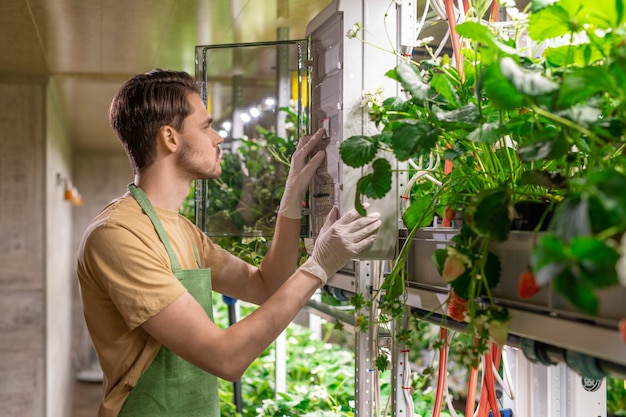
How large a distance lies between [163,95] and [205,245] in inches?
19.6

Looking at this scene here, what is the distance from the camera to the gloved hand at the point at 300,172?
75.4 inches

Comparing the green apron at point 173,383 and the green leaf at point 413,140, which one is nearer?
the green leaf at point 413,140

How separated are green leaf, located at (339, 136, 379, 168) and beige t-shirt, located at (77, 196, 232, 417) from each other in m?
0.57

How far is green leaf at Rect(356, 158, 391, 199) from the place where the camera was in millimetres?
1372

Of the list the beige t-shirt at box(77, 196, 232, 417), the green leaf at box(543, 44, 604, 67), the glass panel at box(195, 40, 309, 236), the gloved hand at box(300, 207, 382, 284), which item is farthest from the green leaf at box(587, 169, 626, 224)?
the glass panel at box(195, 40, 309, 236)

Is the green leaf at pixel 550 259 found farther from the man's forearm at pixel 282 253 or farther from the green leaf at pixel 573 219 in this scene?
the man's forearm at pixel 282 253

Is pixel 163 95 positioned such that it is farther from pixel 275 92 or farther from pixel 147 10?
pixel 275 92

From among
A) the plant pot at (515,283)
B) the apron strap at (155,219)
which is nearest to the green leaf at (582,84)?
the plant pot at (515,283)

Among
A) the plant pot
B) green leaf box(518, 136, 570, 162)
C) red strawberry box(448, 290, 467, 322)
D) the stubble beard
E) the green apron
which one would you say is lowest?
the green apron

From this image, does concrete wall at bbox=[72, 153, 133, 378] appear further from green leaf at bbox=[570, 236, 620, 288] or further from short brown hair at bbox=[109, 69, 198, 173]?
green leaf at bbox=[570, 236, 620, 288]

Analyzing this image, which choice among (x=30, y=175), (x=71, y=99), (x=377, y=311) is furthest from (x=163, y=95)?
(x=71, y=99)

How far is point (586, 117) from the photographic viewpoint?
95cm

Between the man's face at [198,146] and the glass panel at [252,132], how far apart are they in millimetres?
292

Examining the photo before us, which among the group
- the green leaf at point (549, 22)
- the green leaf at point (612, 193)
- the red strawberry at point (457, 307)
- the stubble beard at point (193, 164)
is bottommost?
the red strawberry at point (457, 307)
